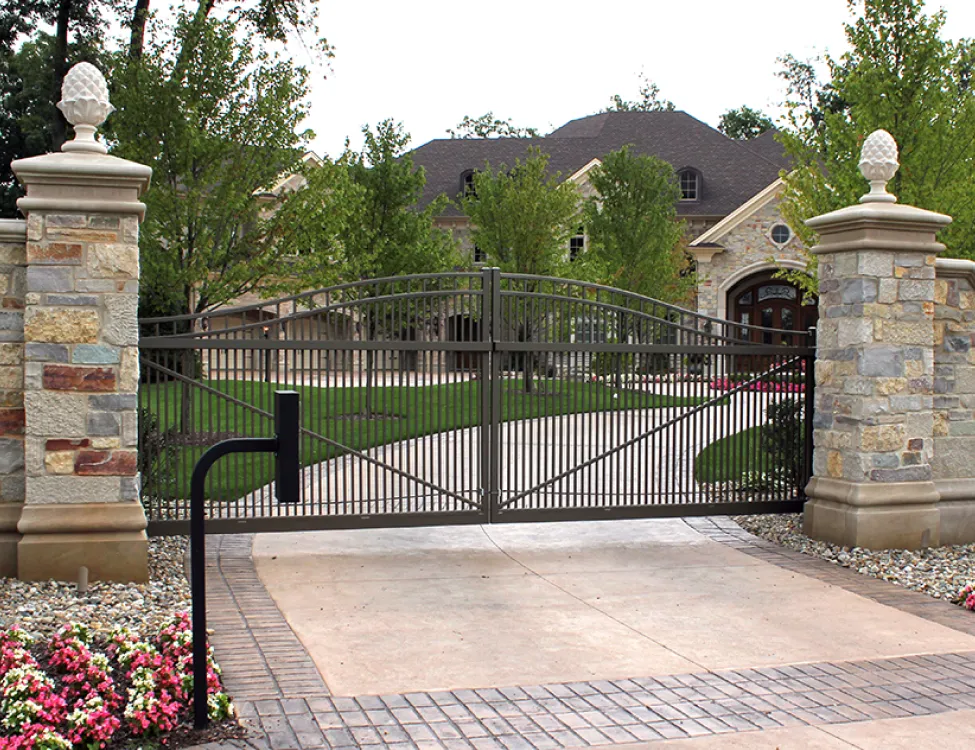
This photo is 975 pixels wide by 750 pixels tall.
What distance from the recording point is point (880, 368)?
26.7 feet

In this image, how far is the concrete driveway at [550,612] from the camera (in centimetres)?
537

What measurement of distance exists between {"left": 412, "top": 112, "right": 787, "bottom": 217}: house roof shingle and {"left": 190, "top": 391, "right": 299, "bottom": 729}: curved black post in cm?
3224

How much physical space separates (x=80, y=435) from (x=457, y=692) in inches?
125

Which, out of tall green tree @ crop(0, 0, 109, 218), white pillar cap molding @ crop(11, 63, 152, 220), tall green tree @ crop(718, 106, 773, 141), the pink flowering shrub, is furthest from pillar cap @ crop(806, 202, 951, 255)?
tall green tree @ crop(718, 106, 773, 141)

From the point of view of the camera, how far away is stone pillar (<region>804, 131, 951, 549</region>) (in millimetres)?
8109

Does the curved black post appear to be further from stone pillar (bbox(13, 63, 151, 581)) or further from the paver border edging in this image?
stone pillar (bbox(13, 63, 151, 581))

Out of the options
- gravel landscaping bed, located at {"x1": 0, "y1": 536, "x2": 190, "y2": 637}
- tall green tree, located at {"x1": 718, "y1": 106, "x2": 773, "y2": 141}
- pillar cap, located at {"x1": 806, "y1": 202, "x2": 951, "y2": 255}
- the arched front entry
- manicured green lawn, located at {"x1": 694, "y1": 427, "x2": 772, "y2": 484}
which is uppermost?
tall green tree, located at {"x1": 718, "y1": 106, "x2": 773, "y2": 141}

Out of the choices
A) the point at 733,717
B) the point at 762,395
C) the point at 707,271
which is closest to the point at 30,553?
the point at 733,717

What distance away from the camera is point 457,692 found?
16.1 ft

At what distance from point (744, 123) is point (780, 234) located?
26.6m

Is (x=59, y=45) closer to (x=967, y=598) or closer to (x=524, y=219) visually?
(x=524, y=219)

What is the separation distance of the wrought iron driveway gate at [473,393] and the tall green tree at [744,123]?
171 ft

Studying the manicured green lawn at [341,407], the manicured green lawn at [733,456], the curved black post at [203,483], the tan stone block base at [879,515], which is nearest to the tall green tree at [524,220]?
the manicured green lawn at [733,456]

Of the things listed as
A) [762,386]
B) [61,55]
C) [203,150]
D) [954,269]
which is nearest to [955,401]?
[954,269]
